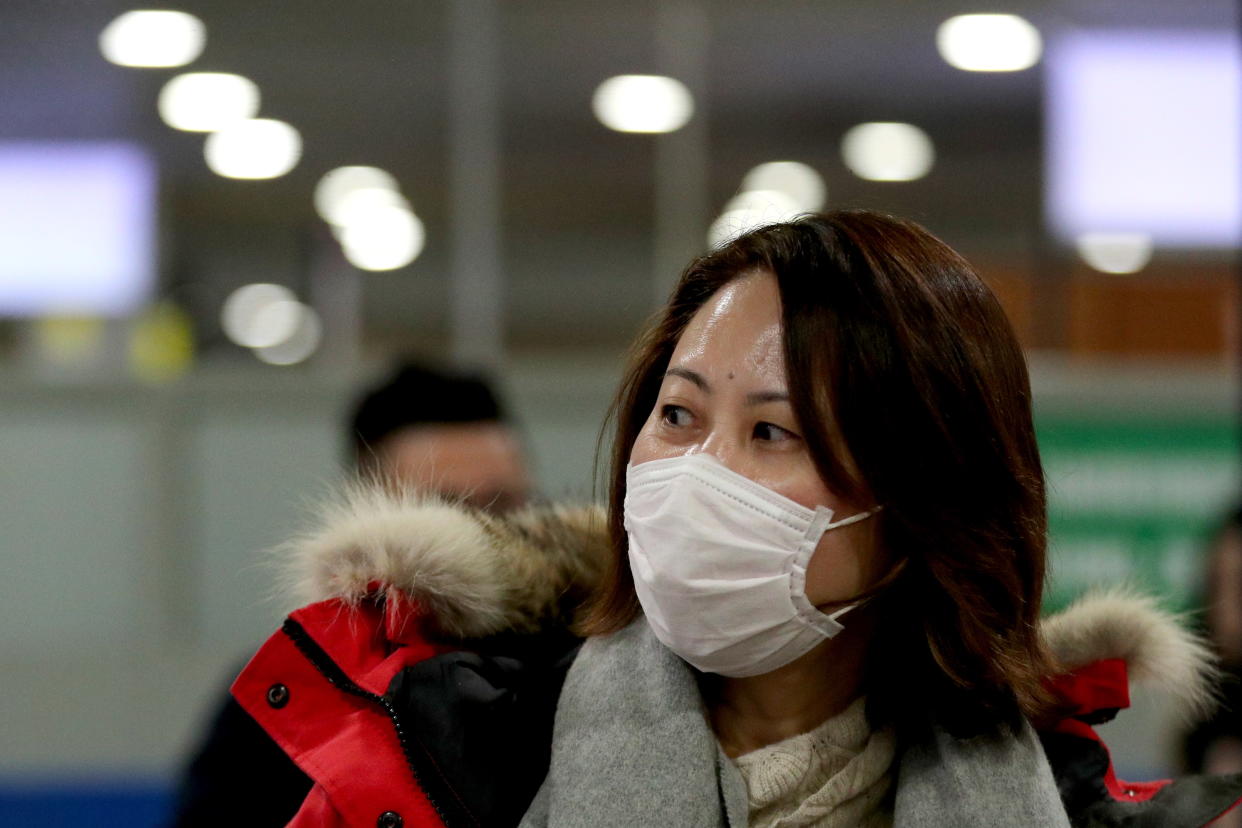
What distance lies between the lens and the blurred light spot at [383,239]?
5422 mm

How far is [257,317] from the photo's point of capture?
17.5 feet

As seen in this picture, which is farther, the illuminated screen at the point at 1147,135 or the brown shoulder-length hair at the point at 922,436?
the illuminated screen at the point at 1147,135

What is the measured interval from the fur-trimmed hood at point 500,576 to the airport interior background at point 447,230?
3.48 metres

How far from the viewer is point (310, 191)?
5.33m

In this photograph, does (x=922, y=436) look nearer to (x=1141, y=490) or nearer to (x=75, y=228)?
(x=1141, y=490)

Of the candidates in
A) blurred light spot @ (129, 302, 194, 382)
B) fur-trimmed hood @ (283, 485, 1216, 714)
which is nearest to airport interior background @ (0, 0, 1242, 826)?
blurred light spot @ (129, 302, 194, 382)

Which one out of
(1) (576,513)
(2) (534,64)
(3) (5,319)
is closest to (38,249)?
(3) (5,319)

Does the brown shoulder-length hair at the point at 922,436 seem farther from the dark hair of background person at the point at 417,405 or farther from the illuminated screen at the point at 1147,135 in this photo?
the illuminated screen at the point at 1147,135

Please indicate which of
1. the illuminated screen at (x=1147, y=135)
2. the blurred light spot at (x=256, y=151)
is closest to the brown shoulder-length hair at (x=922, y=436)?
the blurred light spot at (x=256, y=151)

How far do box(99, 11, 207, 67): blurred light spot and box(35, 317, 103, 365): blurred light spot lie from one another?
3.37ft

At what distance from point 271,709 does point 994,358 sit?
2.73ft

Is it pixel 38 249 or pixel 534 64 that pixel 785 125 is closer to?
pixel 534 64

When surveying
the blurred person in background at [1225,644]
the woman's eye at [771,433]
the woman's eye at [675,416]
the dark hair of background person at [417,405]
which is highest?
the woman's eye at [675,416]

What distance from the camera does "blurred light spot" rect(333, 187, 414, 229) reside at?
17.7 ft
